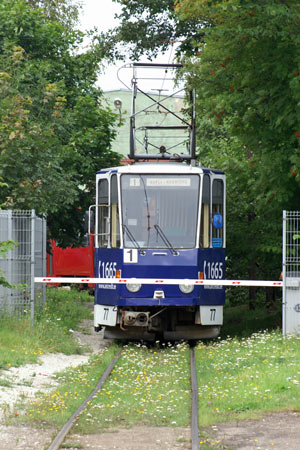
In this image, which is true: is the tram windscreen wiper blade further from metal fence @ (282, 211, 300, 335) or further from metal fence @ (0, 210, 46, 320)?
metal fence @ (0, 210, 46, 320)

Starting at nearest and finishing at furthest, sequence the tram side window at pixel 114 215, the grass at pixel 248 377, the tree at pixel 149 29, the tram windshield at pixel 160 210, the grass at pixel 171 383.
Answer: the grass at pixel 171 383, the grass at pixel 248 377, the tram windshield at pixel 160 210, the tram side window at pixel 114 215, the tree at pixel 149 29

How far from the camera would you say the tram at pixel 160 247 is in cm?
1593

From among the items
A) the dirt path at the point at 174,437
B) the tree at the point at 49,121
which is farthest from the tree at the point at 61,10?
the dirt path at the point at 174,437

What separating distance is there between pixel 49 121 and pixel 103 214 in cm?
703

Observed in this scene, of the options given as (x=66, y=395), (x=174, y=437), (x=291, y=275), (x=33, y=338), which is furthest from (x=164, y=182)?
(x=174, y=437)

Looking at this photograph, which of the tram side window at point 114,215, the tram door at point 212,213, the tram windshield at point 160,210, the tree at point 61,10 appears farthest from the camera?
the tree at point 61,10

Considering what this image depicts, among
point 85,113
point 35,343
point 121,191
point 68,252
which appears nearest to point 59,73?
point 85,113

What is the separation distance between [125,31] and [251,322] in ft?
40.4

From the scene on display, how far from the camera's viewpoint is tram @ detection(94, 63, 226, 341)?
1593 centimetres

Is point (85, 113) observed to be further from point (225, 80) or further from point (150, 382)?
point (150, 382)

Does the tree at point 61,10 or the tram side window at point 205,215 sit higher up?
the tree at point 61,10

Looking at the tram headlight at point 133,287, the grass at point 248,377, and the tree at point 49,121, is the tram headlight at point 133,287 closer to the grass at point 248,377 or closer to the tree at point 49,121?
the grass at point 248,377

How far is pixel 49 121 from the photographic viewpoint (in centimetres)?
2294

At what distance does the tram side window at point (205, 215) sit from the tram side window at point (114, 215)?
5.05ft
